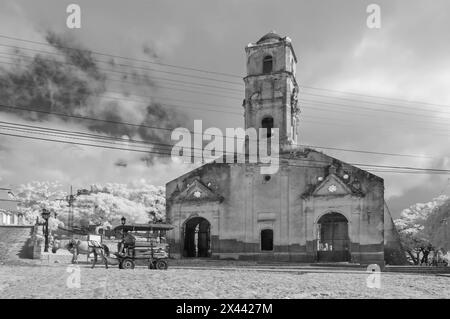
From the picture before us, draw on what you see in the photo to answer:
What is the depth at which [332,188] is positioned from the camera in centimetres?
3403

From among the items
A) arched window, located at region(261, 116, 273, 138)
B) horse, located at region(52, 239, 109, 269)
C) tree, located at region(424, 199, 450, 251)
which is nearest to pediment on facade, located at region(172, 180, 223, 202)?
arched window, located at region(261, 116, 273, 138)

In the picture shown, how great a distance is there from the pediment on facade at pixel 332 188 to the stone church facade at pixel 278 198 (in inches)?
2.7

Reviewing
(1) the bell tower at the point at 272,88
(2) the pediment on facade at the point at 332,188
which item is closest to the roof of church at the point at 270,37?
(1) the bell tower at the point at 272,88

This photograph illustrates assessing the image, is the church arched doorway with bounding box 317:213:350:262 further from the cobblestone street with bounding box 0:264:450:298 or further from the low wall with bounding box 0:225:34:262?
the low wall with bounding box 0:225:34:262

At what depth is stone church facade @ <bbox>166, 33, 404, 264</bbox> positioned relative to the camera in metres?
33.0

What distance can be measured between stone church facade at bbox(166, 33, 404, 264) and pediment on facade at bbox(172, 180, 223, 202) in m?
0.07

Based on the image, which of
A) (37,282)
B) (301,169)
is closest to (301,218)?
(301,169)

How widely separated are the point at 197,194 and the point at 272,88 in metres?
9.72

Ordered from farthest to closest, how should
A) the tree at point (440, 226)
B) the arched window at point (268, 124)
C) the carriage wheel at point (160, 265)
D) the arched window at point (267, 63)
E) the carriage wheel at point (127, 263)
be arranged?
the arched window at point (267, 63)
the arched window at point (268, 124)
the tree at point (440, 226)
the carriage wheel at point (160, 265)
the carriage wheel at point (127, 263)

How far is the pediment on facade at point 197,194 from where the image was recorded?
120 feet

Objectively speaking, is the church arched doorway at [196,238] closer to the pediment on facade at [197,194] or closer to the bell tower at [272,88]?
the pediment on facade at [197,194]
